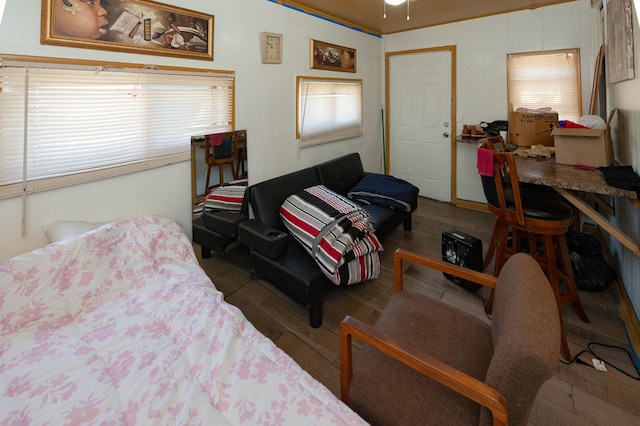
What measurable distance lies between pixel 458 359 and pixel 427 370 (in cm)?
30

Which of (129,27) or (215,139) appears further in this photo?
(215,139)

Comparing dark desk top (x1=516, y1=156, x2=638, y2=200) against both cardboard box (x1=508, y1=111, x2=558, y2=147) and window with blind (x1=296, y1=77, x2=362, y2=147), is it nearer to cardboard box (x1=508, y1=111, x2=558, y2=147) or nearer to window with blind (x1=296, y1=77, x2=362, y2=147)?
cardboard box (x1=508, y1=111, x2=558, y2=147)

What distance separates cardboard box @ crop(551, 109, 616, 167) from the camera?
200cm

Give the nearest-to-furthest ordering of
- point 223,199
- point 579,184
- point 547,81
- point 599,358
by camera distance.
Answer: point 579,184
point 599,358
point 223,199
point 547,81

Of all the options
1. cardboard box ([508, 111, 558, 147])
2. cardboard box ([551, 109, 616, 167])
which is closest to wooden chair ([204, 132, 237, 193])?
cardboard box ([551, 109, 616, 167])

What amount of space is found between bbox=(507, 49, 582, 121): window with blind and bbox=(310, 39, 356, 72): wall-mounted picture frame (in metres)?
1.88

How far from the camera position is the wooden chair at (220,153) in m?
2.53

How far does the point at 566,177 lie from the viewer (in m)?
1.82

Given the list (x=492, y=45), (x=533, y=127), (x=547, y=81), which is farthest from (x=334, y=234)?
(x=492, y=45)

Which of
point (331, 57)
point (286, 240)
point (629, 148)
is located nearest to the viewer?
point (629, 148)

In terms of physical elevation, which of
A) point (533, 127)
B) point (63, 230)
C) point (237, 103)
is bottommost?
point (63, 230)

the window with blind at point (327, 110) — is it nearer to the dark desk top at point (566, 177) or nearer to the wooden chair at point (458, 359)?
the dark desk top at point (566, 177)

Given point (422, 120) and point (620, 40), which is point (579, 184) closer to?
point (620, 40)

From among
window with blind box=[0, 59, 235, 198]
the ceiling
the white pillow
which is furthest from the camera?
the ceiling
